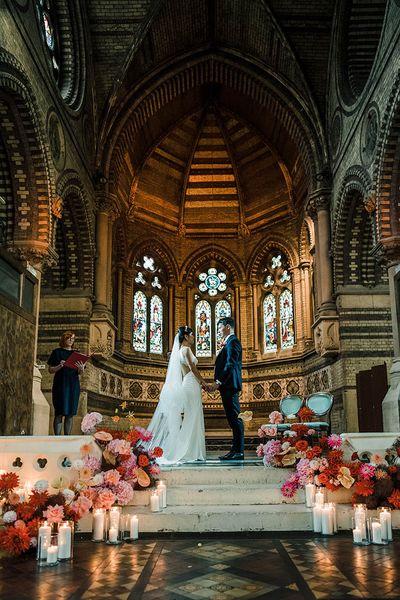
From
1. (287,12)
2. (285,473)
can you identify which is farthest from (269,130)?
(285,473)

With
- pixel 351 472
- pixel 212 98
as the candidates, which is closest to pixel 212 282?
pixel 212 98

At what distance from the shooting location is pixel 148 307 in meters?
24.5

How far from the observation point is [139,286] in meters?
24.3

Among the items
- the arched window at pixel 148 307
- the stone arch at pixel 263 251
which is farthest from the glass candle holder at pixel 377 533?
the stone arch at pixel 263 251

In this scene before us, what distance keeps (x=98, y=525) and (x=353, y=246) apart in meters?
13.1

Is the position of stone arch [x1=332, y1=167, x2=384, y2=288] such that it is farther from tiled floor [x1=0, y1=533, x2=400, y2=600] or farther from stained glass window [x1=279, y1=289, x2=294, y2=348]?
tiled floor [x1=0, y1=533, x2=400, y2=600]

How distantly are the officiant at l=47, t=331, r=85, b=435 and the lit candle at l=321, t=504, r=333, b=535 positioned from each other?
4.72 meters

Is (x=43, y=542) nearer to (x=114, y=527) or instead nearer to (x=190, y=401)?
(x=114, y=527)

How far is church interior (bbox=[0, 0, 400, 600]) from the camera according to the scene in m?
10.7

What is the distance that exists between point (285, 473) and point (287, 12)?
48.6 ft

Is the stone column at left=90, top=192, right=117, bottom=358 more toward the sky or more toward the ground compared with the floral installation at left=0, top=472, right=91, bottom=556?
more toward the sky

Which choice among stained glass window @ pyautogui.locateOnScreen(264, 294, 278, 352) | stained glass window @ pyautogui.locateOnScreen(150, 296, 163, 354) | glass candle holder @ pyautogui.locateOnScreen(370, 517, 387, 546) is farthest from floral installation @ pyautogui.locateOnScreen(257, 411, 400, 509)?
stained glass window @ pyautogui.locateOnScreen(150, 296, 163, 354)

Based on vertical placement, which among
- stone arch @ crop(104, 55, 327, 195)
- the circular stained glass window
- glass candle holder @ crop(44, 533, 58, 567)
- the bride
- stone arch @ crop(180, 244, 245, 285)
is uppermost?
stone arch @ crop(104, 55, 327, 195)

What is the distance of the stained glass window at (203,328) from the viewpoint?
25062 millimetres
